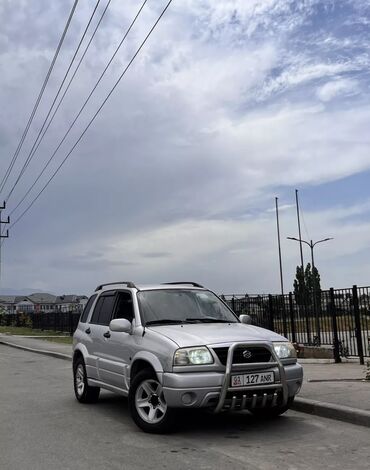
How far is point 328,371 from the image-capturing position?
11375 mm

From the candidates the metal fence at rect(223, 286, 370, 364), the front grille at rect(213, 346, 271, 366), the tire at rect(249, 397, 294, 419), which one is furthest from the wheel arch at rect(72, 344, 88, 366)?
the metal fence at rect(223, 286, 370, 364)

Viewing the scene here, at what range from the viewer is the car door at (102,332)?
806 cm

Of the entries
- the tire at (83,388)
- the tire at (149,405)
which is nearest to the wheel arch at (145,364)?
the tire at (149,405)

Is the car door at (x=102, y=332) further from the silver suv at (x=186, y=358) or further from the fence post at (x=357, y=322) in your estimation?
the fence post at (x=357, y=322)

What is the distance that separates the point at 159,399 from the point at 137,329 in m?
0.99

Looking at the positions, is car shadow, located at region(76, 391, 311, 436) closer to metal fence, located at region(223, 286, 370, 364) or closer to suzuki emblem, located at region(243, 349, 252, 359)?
suzuki emblem, located at region(243, 349, 252, 359)

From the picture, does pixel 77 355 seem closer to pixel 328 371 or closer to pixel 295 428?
pixel 295 428

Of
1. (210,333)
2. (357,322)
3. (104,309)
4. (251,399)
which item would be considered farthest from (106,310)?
(357,322)

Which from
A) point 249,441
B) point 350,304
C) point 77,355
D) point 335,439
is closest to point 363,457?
point 335,439

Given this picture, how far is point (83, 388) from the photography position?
908 centimetres

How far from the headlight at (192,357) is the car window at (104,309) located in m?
2.33

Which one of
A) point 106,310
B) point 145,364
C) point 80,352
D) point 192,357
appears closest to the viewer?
point 192,357

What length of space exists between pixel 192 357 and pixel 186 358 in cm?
7

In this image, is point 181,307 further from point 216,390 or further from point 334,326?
point 334,326
